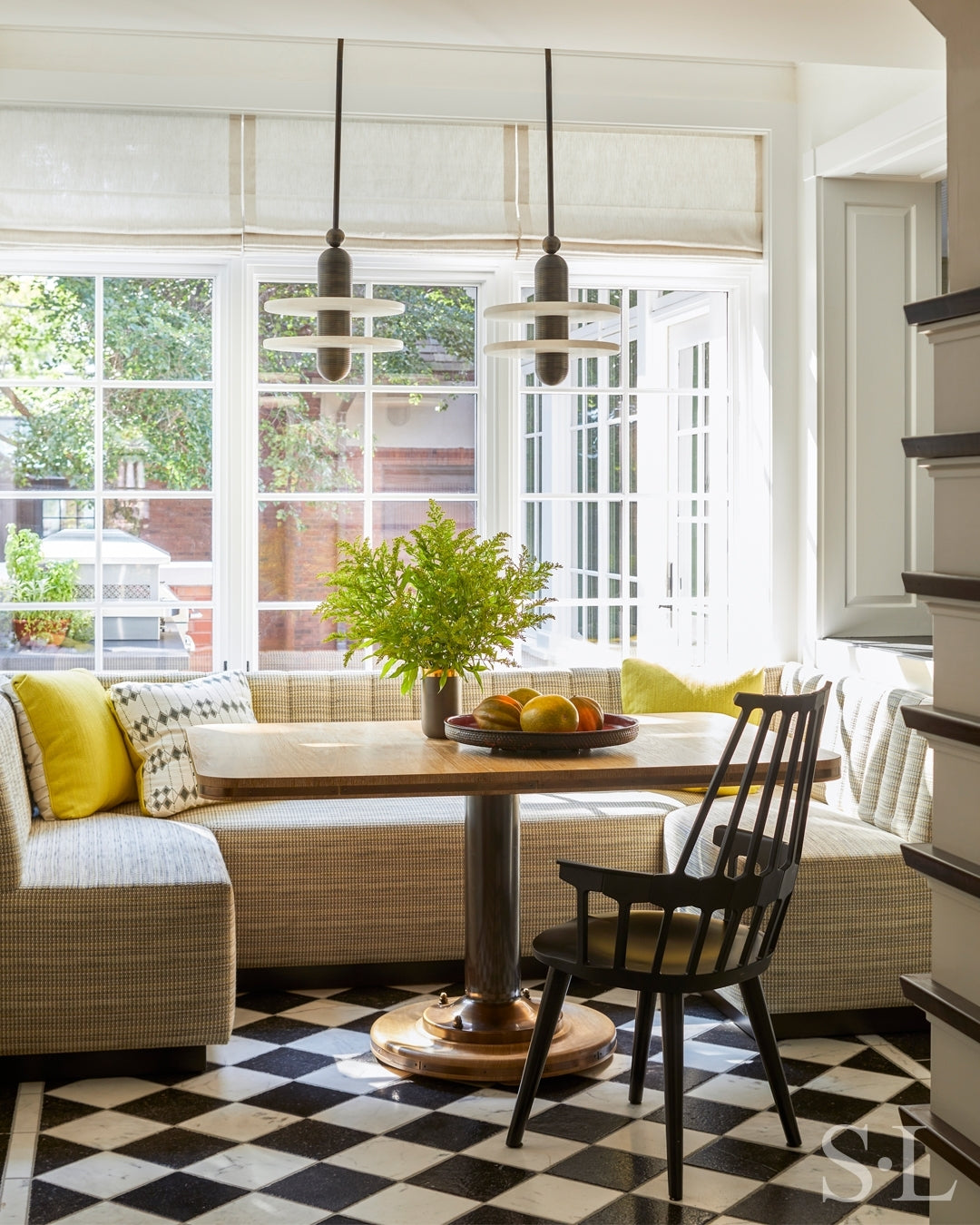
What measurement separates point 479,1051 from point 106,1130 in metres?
0.83

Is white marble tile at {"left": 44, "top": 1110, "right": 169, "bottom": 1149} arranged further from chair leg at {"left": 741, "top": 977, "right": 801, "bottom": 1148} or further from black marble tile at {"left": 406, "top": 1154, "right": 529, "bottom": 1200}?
chair leg at {"left": 741, "top": 977, "right": 801, "bottom": 1148}

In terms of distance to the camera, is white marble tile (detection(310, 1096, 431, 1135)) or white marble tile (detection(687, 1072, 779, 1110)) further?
white marble tile (detection(687, 1072, 779, 1110))

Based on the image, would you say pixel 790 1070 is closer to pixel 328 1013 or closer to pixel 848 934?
pixel 848 934

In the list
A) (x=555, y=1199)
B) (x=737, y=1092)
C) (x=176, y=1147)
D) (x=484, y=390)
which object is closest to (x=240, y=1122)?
(x=176, y=1147)

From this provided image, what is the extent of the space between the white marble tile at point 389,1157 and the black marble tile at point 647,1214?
0.38m

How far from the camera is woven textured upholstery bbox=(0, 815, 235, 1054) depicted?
10.1 feet

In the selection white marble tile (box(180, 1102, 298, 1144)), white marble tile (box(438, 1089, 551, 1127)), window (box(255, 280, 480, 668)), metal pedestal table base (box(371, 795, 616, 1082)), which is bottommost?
white marble tile (box(180, 1102, 298, 1144))

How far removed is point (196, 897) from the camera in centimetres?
315

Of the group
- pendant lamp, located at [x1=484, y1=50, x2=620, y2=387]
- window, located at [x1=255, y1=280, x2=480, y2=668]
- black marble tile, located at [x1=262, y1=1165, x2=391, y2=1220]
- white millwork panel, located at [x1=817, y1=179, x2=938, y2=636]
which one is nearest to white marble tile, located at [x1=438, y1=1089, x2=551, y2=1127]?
black marble tile, located at [x1=262, y1=1165, x2=391, y2=1220]

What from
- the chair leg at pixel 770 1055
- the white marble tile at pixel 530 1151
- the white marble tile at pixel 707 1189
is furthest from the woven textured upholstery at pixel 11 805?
the chair leg at pixel 770 1055

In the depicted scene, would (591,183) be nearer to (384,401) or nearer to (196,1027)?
(384,401)

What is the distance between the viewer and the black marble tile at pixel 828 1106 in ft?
9.46

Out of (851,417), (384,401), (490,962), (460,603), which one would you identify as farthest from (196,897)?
(851,417)

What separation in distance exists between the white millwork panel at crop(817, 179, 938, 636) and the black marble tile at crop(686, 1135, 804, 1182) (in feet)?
7.90
